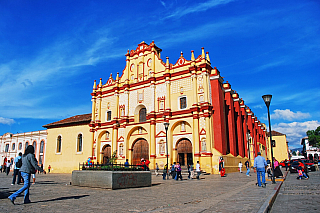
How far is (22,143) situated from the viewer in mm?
47406

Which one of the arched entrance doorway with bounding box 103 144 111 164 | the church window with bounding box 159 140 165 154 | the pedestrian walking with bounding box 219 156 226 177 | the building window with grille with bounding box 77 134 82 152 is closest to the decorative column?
the pedestrian walking with bounding box 219 156 226 177

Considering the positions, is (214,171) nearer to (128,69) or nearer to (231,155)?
(231,155)

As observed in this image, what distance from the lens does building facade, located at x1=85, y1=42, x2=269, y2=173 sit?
27.5m

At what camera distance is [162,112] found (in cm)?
3041

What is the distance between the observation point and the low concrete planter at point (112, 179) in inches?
447

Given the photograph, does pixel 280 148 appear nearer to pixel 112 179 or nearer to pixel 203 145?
pixel 203 145

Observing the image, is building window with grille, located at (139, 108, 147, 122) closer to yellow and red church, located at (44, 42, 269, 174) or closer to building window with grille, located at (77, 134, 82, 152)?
yellow and red church, located at (44, 42, 269, 174)

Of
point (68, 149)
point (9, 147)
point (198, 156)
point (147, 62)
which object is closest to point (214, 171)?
point (198, 156)

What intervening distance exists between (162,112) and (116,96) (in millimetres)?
8445

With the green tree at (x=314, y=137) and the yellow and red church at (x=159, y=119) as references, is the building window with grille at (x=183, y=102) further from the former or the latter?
the green tree at (x=314, y=137)

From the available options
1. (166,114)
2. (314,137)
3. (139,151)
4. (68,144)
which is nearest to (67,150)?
(68,144)

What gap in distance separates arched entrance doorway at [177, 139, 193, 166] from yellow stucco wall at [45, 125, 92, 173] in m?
13.8

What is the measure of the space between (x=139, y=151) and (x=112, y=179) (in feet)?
70.3

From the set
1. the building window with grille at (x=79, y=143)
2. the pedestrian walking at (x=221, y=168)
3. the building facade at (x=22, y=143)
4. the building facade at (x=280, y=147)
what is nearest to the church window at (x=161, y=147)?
the pedestrian walking at (x=221, y=168)
